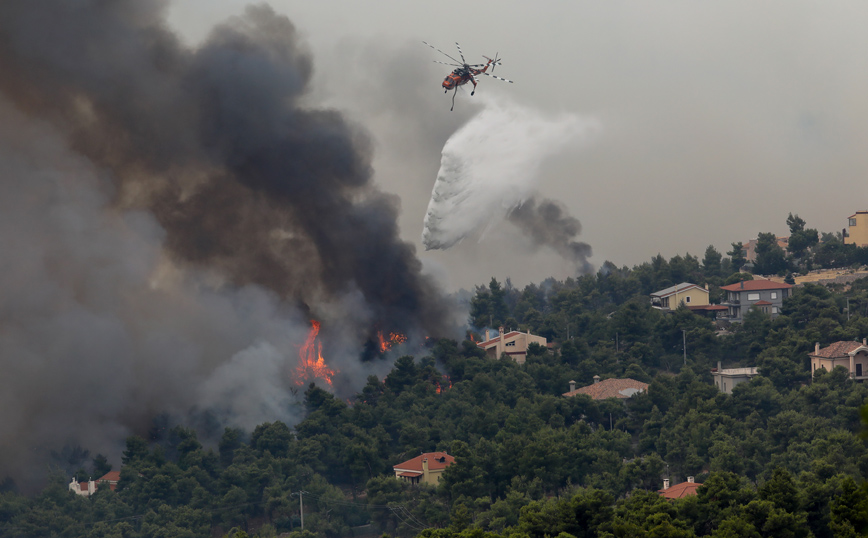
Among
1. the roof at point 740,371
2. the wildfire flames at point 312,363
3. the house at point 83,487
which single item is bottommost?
the house at point 83,487

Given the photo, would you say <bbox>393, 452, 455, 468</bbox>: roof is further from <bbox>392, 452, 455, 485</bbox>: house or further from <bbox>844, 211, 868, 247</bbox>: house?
<bbox>844, 211, 868, 247</bbox>: house

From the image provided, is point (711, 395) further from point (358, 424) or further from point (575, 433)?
point (358, 424)

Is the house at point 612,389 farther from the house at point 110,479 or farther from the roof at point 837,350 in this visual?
the house at point 110,479

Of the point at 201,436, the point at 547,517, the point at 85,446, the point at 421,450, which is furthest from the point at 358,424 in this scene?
the point at 547,517

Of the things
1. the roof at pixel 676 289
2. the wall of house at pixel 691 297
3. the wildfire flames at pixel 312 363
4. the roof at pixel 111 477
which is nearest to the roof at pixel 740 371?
the wall of house at pixel 691 297

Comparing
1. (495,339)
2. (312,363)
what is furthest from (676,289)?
(312,363)

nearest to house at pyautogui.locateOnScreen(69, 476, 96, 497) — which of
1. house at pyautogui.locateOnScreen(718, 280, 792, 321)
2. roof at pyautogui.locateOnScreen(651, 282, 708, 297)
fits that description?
roof at pyautogui.locateOnScreen(651, 282, 708, 297)
